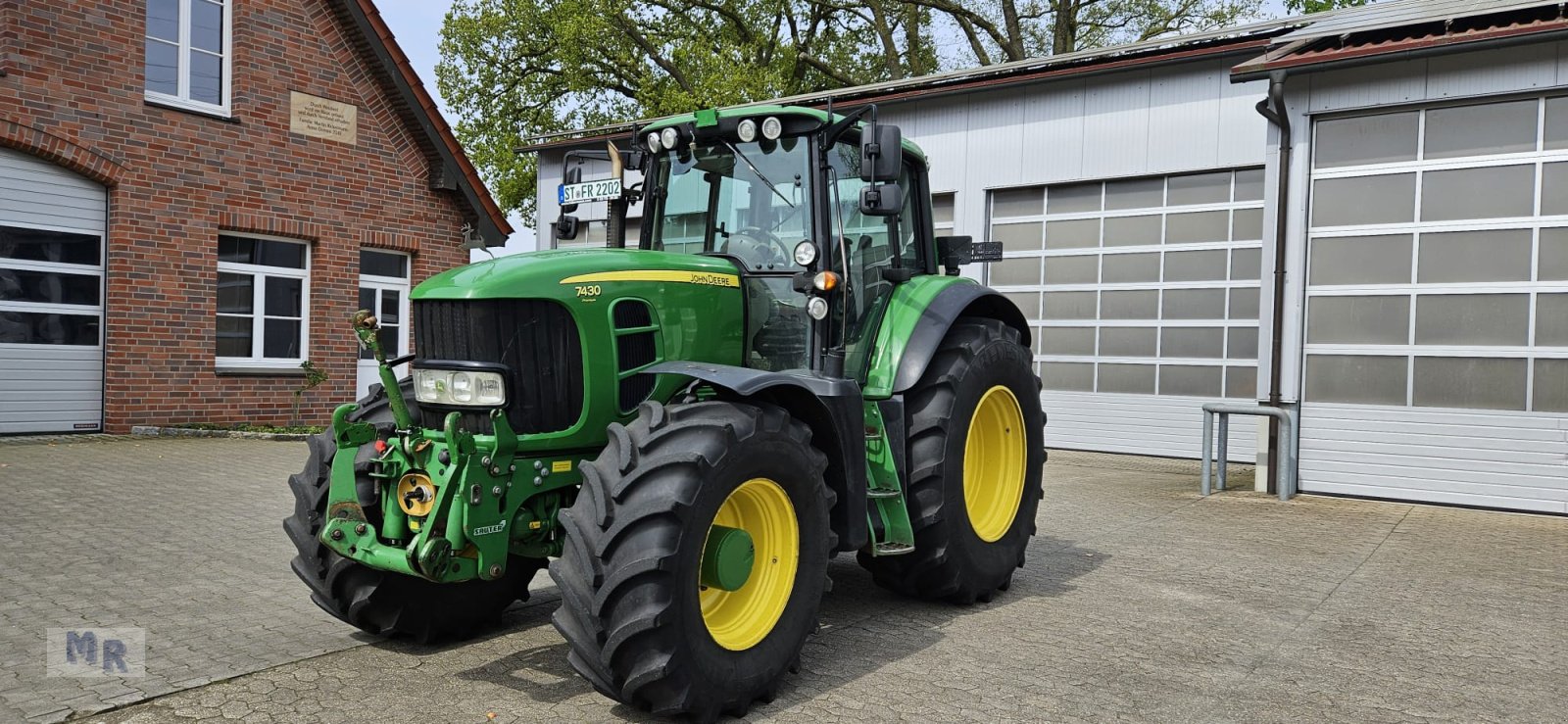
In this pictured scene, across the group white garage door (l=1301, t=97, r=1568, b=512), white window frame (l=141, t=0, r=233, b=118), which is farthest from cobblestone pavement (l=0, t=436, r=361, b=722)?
white garage door (l=1301, t=97, r=1568, b=512)

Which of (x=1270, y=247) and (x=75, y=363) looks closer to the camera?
(x=1270, y=247)

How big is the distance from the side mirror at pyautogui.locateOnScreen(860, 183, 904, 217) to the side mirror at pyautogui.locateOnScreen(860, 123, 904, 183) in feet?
0.22

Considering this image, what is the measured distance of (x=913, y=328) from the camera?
5.52 meters

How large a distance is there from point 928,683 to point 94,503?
255 inches

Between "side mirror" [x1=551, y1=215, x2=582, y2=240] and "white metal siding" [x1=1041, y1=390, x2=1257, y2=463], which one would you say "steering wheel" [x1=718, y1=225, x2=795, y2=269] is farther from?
"white metal siding" [x1=1041, y1=390, x2=1257, y2=463]

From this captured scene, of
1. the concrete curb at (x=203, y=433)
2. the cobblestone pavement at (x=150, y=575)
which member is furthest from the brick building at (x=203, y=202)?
the cobblestone pavement at (x=150, y=575)

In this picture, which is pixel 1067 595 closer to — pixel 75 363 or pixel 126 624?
pixel 126 624

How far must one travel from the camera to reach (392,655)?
181 inches

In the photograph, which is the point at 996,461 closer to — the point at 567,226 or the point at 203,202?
the point at 567,226

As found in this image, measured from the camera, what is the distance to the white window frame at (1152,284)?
12281mm

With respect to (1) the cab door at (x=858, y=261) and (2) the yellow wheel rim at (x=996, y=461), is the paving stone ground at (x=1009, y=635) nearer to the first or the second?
(2) the yellow wheel rim at (x=996, y=461)

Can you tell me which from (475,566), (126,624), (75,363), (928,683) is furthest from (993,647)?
(75,363)

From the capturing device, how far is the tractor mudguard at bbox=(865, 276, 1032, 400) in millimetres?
5359

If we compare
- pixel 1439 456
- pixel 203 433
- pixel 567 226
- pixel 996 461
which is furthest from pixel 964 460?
pixel 203 433
